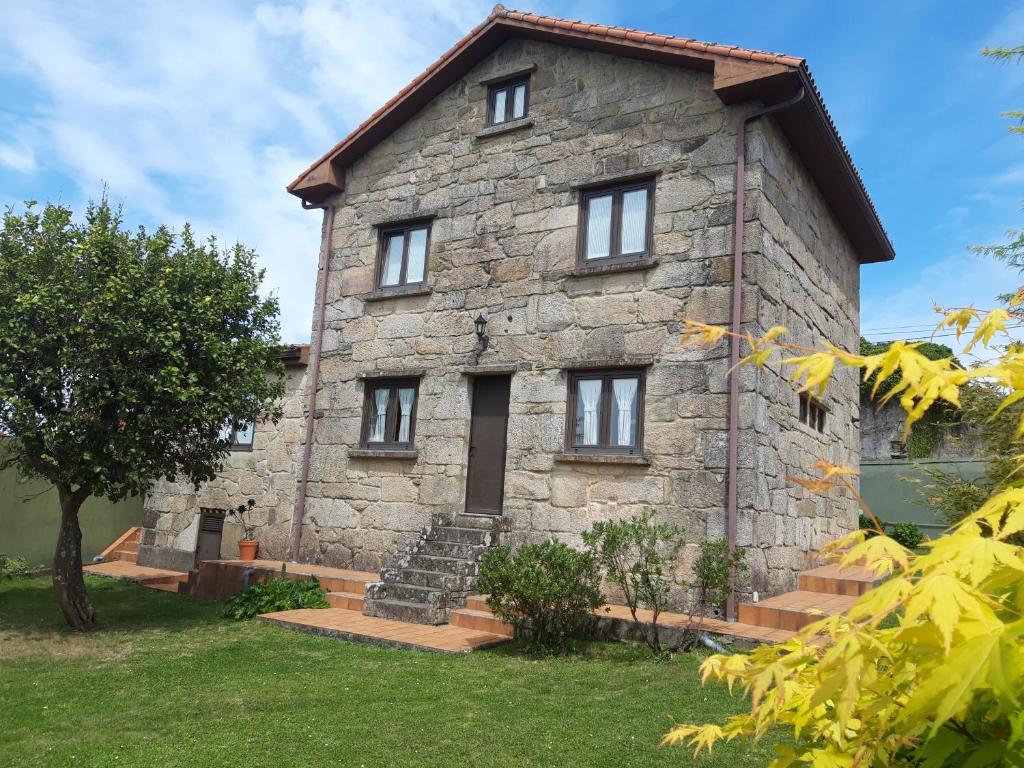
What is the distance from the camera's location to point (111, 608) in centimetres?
966

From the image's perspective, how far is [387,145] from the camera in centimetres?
1168

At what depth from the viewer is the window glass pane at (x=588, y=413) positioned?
9.05 metres

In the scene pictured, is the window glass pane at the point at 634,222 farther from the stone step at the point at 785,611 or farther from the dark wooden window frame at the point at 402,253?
the stone step at the point at 785,611

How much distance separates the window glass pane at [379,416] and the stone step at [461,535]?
6.17ft

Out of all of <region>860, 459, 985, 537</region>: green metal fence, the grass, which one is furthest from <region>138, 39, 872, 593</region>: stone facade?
<region>860, 459, 985, 537</region>: green metal fence

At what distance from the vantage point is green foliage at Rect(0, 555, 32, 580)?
11.5 meters

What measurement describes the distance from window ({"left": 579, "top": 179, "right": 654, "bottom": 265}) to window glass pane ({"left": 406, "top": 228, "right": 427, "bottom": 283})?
257 cm

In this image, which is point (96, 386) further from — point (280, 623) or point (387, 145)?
point (387, 145)

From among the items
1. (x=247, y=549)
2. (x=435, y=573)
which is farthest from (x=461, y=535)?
(x=247, y=549)

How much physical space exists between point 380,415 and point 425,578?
9.49 feet

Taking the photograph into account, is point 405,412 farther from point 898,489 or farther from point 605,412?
point 898,489

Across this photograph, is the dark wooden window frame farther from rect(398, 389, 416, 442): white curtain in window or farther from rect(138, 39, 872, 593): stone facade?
rect(398, 389, 416, 442): white curtain in window

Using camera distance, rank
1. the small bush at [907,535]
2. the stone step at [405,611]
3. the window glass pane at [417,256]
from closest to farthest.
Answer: the stone step at [405,611]
the window glass pane at [417,256]
the small bush at [907,535]

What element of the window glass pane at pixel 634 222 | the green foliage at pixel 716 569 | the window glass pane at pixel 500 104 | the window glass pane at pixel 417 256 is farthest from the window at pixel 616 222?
the green foliage at pixel 716 569
